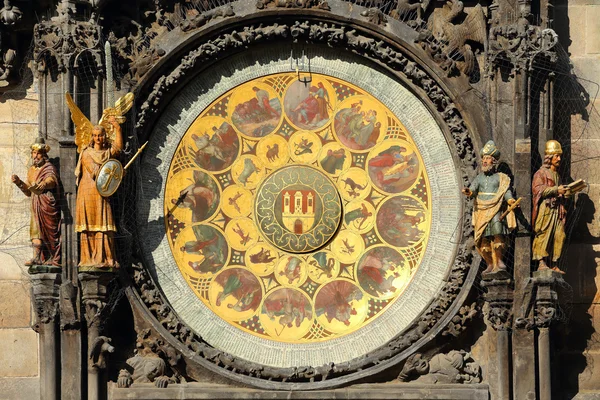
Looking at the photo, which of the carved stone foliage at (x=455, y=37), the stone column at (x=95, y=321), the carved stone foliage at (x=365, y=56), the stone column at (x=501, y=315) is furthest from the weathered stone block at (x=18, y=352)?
the carved stone foliage at (x=455, y=37)

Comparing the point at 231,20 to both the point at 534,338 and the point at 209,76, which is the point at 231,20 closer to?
the point at 209,76

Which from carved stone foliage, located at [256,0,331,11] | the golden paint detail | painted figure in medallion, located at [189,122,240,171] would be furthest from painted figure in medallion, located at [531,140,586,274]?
painted figure in medallion, located at [189,122,240,171]

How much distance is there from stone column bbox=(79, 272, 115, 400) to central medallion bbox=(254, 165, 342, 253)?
1511mm

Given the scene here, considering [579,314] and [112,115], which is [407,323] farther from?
[112,115]

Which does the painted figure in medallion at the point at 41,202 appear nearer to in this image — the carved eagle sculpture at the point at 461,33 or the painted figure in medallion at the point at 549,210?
the carved eagle sculpture at the point at 461,33

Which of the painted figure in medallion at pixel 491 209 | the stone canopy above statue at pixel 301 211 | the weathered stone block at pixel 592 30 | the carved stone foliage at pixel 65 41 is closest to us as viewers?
the painted figure in medallion at pixel 491 209

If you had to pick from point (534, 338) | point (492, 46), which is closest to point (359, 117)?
point (492, 46)

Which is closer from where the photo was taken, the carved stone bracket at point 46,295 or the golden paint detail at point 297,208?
the carved stone bracket at point 46,295

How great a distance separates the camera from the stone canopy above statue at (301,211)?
16688mm

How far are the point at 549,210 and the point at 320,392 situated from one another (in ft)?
8.13

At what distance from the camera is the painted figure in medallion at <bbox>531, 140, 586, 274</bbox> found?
16.4 m

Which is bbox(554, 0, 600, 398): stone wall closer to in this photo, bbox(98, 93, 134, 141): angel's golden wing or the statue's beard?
the statue's beard

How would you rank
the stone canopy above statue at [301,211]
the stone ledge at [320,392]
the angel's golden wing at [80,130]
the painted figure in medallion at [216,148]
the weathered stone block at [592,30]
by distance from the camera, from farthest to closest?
the weathered stone block at [592,30]
the painted figure in medallion at [216,148]
the stone canopy above statue at [301,211]
the angel's golden wing at [80,130]
the stone ledge at [320,392]

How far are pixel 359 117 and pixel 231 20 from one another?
4.61ft
